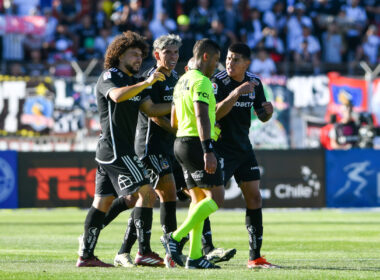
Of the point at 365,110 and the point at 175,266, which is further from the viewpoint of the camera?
the point at 365,110

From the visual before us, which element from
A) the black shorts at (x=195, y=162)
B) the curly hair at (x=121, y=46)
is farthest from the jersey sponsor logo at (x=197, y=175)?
the curly hair at (x=121, y=46)

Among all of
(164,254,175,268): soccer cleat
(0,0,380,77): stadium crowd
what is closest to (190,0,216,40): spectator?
(0,0,380,77): stadium crowd

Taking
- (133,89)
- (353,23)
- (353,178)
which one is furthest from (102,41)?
(133,89)

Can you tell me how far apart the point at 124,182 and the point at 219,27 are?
57.4 ft

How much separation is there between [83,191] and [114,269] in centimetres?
1197

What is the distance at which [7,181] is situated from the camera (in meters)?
20.8

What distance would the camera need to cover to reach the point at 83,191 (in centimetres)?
2092

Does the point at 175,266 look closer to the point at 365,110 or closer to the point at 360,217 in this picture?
A: the point at 360,217

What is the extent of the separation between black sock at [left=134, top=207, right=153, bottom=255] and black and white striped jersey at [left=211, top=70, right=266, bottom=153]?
107 cm

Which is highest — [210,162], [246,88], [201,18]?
[201,18]

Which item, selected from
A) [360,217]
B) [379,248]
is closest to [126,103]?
[379,248]

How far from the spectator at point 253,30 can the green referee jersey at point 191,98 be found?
703 inches

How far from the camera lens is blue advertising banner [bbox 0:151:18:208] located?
20797mm

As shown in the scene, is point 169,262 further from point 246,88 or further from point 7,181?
point 7,181
